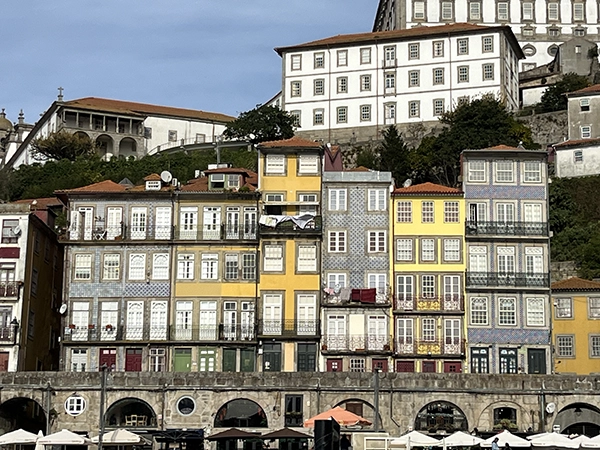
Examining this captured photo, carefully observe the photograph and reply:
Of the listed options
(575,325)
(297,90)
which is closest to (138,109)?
(297,90)

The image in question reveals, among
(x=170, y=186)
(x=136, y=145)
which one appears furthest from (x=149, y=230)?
(x=136, y=145)

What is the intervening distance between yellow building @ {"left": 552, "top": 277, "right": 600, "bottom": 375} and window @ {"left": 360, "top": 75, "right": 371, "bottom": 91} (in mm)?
37600

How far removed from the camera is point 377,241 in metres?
55.2

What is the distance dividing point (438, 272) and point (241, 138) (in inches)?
1396

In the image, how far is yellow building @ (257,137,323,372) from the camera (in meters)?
53.7

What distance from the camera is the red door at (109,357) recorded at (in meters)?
53.6

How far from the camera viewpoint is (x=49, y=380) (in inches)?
1855

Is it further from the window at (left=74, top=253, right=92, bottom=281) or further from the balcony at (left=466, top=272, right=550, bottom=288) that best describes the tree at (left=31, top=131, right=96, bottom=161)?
the balcony at (left=466, top=272, right=550, bottom=288)

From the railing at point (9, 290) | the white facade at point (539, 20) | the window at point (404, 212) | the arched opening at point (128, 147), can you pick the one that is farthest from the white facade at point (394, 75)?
the railing at point (9, 290)

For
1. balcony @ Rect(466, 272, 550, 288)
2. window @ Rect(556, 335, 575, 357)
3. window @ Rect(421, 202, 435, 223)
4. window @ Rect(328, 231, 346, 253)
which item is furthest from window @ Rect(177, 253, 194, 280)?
window @ Rect(556, 335, 575, 357)

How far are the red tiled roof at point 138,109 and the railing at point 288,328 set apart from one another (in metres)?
46.0

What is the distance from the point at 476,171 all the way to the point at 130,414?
20037mm

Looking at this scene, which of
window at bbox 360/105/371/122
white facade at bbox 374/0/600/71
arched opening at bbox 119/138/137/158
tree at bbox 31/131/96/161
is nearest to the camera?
tree at bbox 31/131/96/161

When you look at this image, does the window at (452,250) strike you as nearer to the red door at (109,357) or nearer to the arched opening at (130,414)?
the arched opening at (130,414)
